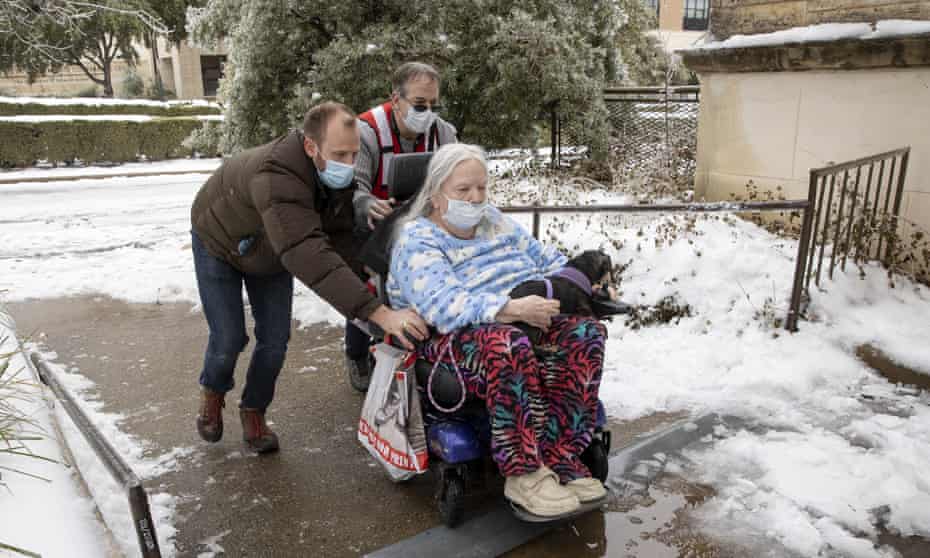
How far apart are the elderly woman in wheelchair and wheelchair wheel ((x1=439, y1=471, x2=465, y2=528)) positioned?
19 cm

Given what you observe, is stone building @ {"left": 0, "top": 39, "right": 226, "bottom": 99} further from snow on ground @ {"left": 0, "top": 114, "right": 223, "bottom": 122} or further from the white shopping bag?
the white shopping bag

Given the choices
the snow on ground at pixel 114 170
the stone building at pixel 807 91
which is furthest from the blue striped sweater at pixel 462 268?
the snow on ground at pixel 114 170

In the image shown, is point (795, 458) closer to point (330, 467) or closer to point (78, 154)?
point (330, 467)

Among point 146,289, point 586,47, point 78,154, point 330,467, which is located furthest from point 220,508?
point 78,154

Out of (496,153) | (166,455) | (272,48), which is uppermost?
(272,48)

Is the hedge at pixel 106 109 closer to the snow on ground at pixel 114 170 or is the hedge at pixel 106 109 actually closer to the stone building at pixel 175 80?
the snow on ground at pixel 114 170

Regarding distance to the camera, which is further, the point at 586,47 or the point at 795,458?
the point at 586,47

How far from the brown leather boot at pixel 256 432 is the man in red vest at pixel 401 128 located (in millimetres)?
1173

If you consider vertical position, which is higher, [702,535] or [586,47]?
[586,47]

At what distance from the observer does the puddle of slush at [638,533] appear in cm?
262

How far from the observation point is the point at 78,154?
19406 mm

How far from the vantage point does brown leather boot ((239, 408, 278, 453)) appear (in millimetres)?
3441

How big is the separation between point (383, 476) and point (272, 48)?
6.35 meters

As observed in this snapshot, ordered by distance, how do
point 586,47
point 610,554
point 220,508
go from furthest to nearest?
point 586,47, point 220,508, point 610,554
